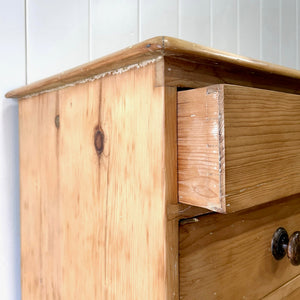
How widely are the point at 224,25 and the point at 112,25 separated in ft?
1.60

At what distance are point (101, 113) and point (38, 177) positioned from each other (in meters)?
0.26

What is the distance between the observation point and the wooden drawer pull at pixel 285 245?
48 centimetres

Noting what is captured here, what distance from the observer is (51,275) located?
0.60 metres

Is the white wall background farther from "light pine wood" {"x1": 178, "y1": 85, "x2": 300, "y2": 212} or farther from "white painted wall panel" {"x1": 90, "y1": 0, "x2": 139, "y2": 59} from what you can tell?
"light pine wood" {"x1": 178, "y1": 85, "x2": 300, "y2": 212}

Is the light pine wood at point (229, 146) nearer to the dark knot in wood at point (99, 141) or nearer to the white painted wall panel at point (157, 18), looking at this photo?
the dark knot in wood at point (99, 141)

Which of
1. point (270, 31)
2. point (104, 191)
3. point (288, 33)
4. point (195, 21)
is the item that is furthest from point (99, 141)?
point (288, 33)

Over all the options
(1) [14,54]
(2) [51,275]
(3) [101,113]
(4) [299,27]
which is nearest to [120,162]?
(3) [101,113]

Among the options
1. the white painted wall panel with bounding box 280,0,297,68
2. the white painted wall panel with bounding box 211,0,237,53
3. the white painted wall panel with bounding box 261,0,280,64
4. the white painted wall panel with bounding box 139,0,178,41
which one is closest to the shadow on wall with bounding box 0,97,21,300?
the white painted wall panel with bounding box 139,0,178,41

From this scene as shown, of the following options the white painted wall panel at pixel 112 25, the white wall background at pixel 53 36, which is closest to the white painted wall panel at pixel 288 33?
the white wall background at pixel 53 36

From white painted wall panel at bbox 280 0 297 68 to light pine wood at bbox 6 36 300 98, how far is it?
108 centimetres

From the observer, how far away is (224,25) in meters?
1.20

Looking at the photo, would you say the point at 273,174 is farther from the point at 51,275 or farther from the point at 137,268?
the point at 51,275

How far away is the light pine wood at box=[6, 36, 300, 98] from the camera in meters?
0.35

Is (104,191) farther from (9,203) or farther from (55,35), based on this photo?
(55,35)
